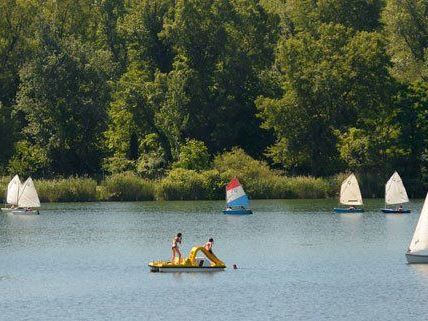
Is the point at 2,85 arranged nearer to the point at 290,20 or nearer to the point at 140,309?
the point at 290,20

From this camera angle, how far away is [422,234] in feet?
209

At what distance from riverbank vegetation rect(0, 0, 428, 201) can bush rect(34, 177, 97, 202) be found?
0.44 feet

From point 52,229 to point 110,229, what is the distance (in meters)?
4.24

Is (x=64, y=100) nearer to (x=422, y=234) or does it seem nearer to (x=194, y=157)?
(x=194, y=157)

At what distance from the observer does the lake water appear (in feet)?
173

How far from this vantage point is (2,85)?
140250mm

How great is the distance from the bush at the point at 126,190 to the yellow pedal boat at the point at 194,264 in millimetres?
58649

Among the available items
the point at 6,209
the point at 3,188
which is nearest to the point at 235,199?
the point at 6,209

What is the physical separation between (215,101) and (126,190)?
18028 millimetres

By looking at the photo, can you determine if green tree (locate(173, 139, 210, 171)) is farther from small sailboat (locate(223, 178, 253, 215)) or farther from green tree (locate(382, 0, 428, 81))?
green tree (locate(382, 0, 428, 81))

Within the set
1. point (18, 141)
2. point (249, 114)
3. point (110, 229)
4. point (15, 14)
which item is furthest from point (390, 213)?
point (15, 14)

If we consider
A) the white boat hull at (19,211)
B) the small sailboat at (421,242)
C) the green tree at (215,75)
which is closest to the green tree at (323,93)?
the green tree at (215,75)

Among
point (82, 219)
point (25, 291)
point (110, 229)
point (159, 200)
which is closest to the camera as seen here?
point (25, 291)

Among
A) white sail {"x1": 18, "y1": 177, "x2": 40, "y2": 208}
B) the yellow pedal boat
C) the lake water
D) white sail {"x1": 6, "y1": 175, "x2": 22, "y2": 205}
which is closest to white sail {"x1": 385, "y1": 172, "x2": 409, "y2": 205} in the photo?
the lake water
